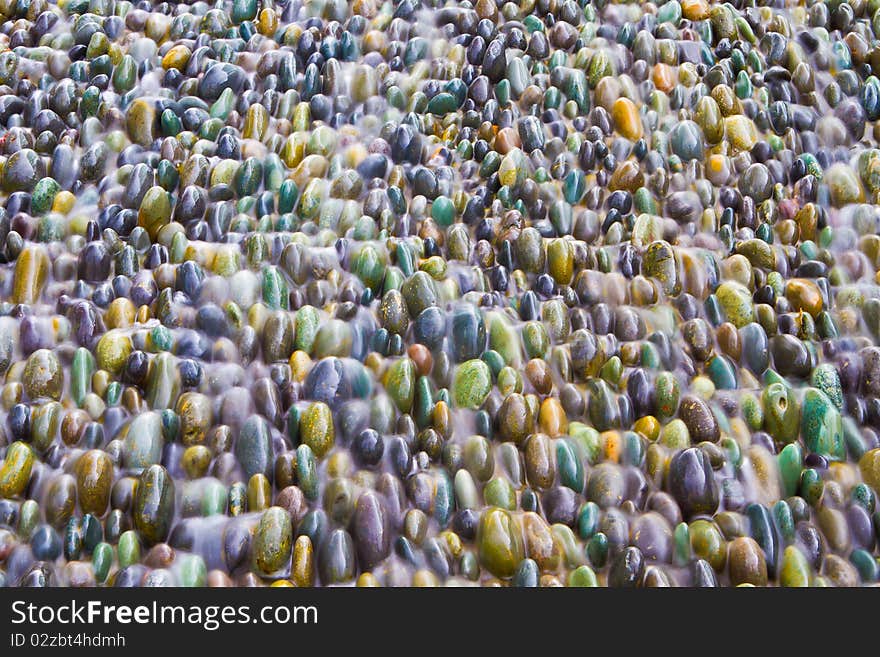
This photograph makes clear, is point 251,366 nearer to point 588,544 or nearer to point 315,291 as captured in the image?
point 315,291

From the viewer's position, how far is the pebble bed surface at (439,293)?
671 millimetres

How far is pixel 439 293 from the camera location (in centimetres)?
83

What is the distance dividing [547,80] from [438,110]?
0.15 m

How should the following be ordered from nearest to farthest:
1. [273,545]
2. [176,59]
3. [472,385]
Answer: [273,545], [472,385], [176,59]

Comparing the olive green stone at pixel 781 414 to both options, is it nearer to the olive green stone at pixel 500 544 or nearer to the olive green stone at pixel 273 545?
the olive green stone at pixel 500 544

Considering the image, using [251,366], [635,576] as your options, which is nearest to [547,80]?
[251,366]

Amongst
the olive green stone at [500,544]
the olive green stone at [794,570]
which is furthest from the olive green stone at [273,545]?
the olive green stone at [794,570]

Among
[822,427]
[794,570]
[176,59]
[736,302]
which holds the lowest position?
[794,570]

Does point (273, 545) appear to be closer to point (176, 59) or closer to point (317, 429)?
point (317, 429)

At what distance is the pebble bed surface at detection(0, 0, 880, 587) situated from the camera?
26.4 inches

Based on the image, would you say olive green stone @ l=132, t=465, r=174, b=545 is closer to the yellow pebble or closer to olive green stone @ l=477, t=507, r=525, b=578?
olive green stone @ l=477, t=507, r=525, b=578

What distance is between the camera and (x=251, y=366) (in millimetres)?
774

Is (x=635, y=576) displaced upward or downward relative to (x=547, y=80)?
downward

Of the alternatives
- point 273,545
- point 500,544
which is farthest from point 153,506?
point 500,544
